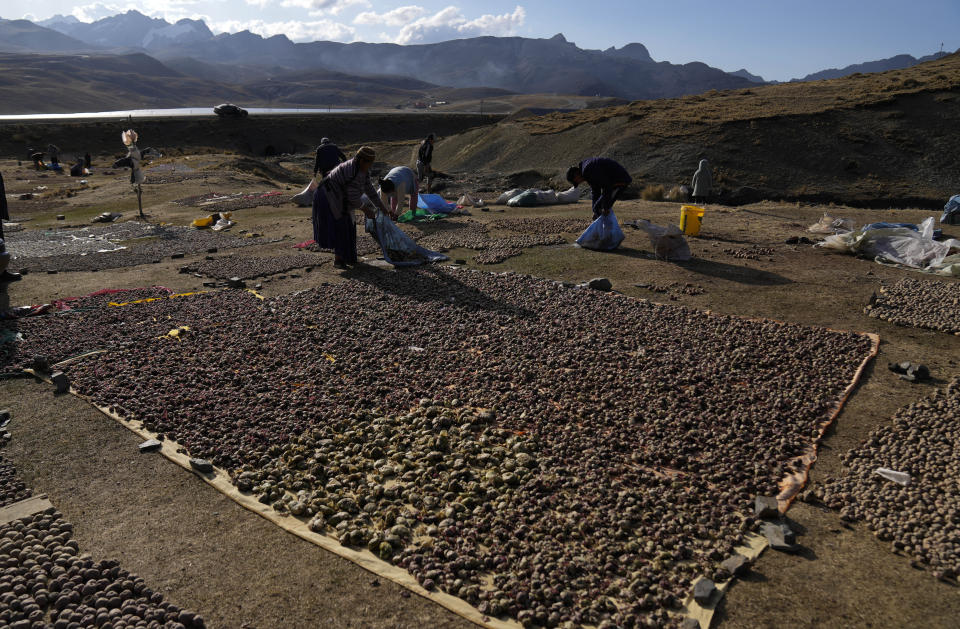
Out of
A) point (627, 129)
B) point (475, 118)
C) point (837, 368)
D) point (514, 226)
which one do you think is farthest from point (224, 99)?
point (837, 368)

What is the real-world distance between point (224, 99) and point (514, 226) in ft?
485

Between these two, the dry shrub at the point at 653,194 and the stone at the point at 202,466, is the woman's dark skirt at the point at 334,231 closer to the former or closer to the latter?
the stone at the point at 202,466

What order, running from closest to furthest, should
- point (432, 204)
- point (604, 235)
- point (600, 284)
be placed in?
1. point (600, 284)
2. point (604, 235)
3. point (432, 204)

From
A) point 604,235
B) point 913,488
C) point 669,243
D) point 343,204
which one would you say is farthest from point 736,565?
point 604,235

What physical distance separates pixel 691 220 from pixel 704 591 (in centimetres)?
1058

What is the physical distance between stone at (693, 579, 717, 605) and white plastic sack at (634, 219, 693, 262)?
800 cm

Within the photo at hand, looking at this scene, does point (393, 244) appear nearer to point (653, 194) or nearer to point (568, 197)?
point (568, 197)

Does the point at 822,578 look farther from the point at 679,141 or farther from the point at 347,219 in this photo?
the point at 679,141

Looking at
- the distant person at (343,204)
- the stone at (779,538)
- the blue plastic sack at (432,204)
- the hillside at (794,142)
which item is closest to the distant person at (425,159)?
the blue plastic sack at (432,204)

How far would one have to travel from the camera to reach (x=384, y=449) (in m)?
4.82

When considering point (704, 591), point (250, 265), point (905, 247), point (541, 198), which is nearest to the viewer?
point (704, 591)

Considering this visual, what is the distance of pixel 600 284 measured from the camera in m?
9.00

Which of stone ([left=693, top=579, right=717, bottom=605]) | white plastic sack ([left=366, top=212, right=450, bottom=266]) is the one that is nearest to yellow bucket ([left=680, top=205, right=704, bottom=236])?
white plastic sack ([left=366, top=212, right=450, bottom=266])

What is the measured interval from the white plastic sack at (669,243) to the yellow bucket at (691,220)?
7.20 feet
